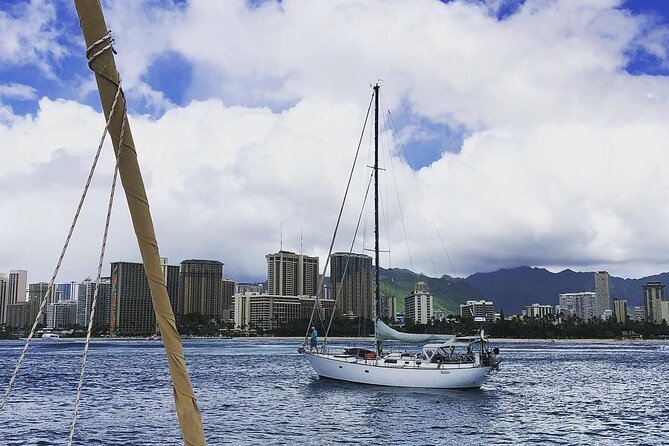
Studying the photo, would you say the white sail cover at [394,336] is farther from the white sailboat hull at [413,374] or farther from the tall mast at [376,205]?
the white sailboat hull at [413,374]

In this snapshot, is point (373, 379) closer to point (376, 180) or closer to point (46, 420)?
point (376, 180)

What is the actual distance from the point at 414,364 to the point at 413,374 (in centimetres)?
130

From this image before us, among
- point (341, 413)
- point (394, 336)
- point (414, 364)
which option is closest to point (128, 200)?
point (341, 413)

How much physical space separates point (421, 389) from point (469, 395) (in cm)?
346

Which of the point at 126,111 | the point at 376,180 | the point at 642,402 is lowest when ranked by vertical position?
the point at 642,402

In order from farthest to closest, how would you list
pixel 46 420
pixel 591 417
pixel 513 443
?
1. pixel 591 417
2. pixel 46 420
3. pixel 513 443

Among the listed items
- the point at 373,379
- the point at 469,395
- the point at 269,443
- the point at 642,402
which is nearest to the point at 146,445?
the point at 269,443

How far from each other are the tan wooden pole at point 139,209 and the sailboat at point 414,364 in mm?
40616

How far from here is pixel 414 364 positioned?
46.2 meters

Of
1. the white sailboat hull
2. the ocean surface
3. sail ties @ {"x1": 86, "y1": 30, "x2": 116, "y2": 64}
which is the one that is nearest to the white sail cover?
the white sailboat hull

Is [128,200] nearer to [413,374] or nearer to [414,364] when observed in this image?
[413,374]

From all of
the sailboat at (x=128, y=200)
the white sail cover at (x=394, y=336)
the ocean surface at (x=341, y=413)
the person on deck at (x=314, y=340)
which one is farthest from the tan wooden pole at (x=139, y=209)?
the person on deck at (x=314, y=340)

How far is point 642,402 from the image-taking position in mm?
48594

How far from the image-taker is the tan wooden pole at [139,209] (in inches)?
196
